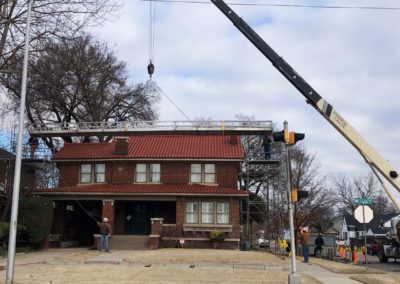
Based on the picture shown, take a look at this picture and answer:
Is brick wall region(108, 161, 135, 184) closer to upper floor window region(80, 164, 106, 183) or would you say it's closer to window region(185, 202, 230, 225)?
upper floor window region(80, 164, 106, 183)

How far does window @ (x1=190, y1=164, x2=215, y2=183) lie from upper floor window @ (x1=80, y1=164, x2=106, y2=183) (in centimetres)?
648

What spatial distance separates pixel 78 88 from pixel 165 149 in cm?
1059

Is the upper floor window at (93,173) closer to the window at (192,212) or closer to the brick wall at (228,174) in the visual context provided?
the window at (192,212)

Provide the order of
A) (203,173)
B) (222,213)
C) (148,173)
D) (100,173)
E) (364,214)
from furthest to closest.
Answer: (100,173)
(148,173)
(203,173)
(222,213)
(364,214)

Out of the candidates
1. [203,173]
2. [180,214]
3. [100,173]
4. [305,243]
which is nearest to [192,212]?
[180,214]

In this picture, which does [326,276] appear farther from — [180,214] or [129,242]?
[129,242]

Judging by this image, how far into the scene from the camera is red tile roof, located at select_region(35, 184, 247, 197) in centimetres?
3359

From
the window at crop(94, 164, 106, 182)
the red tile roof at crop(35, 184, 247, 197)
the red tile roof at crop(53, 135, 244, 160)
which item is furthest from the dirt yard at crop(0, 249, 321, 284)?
the window at crop(94, 164, 106, 182)

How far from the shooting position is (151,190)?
34.2 metres

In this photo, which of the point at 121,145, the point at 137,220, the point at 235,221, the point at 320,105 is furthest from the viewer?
the point at 121,145

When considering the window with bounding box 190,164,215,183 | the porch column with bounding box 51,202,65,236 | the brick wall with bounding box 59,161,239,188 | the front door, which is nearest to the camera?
the porch column with bounding box 51,202,65,236

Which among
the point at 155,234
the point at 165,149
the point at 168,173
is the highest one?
the point at 165,149

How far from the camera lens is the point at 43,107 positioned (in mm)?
45281

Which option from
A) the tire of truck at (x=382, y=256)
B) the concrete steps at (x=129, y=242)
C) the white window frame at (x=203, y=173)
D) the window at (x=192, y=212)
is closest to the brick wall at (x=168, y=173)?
the white window frame at (x=203, y=173)
